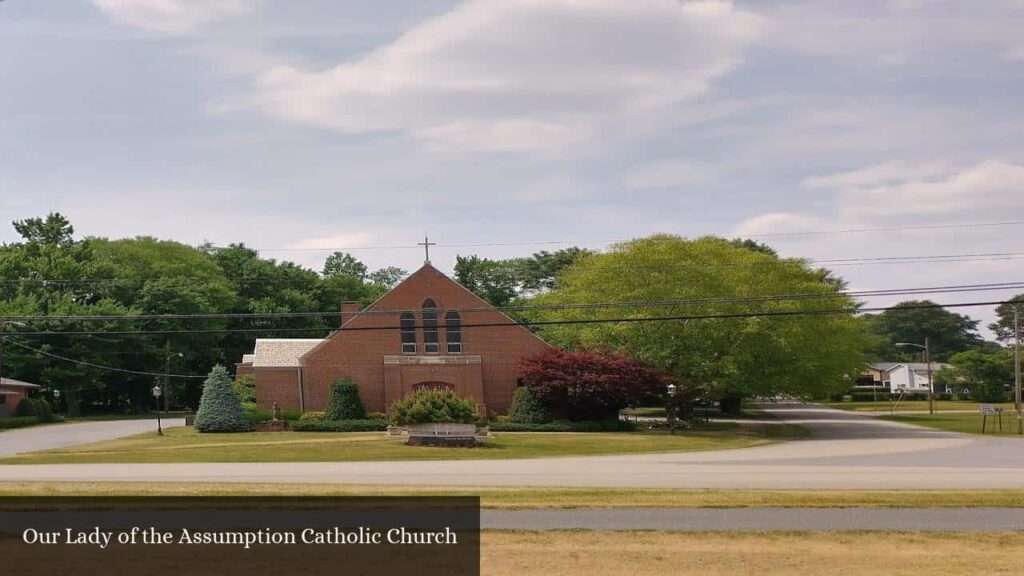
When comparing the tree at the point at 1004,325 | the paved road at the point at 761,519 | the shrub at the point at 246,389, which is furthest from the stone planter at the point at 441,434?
the tree at the point at 1004,325

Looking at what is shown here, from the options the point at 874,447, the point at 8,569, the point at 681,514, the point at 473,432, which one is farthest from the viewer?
the point at 874,447

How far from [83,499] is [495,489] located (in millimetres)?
9277

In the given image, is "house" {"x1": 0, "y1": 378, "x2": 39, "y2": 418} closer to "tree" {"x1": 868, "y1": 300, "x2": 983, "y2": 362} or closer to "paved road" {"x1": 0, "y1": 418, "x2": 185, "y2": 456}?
"paved road" {"x1": 0, "y1": 418, "x2": 185, "y2": 456}

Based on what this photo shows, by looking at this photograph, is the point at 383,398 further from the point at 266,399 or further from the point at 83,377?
the point at 83,377

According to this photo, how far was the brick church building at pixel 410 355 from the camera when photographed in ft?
192

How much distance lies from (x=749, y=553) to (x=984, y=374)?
106m

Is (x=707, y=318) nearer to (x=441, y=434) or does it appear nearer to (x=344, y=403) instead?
(x=441, y=434)

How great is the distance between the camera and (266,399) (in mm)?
58688

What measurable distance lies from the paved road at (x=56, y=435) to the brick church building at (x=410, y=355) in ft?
29.3

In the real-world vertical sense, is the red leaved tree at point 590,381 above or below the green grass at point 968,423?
above

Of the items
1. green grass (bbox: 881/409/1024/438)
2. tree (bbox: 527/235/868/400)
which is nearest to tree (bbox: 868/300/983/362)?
green grass (bbox: 881/409/1024/438)

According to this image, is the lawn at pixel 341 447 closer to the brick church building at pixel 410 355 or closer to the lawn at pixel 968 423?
the brick church building at pixel 410 355

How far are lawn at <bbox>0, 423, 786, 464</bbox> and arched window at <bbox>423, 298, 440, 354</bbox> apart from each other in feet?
33.9

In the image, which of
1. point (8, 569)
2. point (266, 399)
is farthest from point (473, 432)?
point (8, 569)
